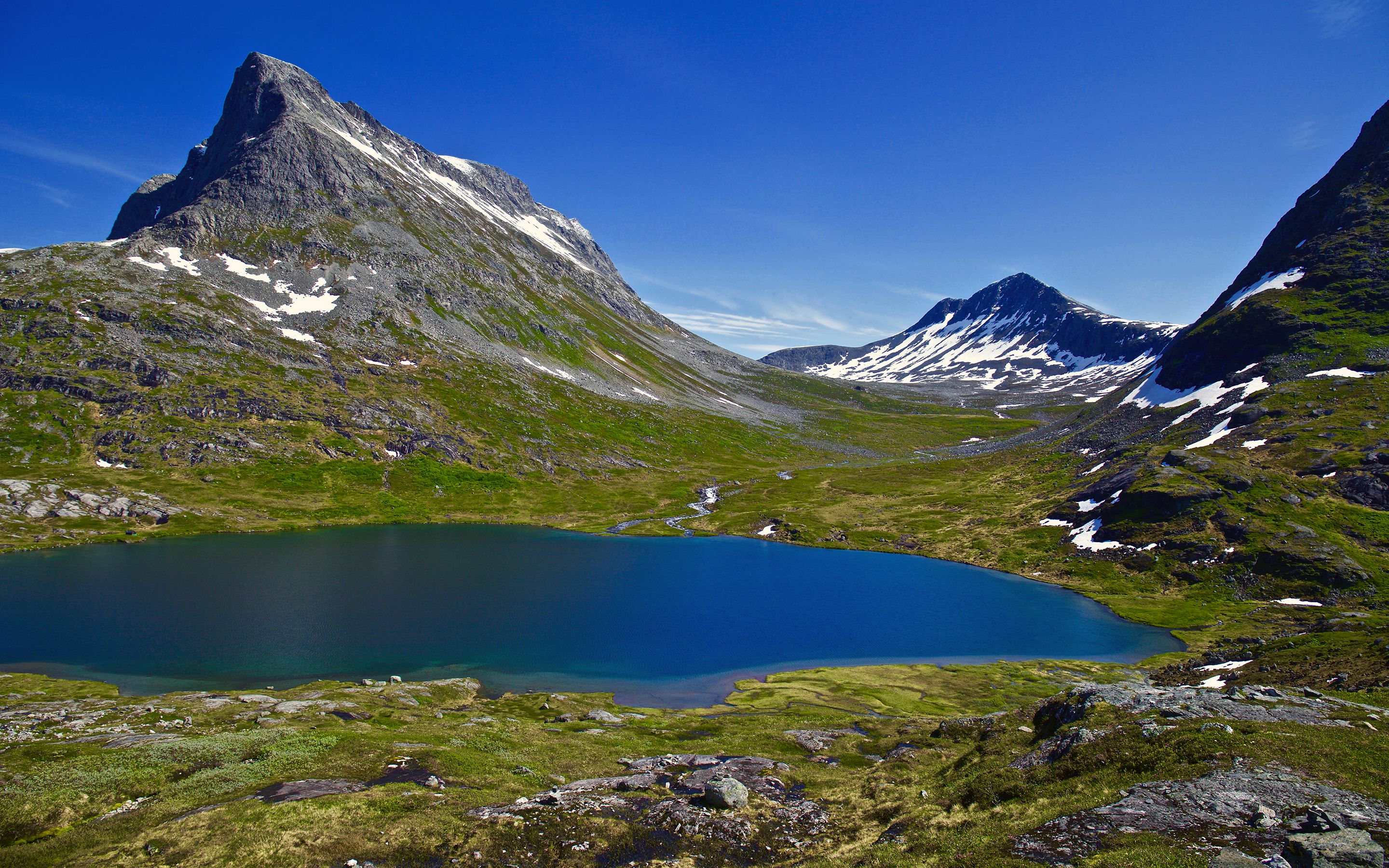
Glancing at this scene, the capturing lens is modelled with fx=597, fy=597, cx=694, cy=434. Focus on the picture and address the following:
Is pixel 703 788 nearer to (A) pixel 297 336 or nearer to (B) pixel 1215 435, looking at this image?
(B) pixel 1215 435

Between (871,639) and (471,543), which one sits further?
(471,543)

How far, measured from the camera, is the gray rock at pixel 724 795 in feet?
87.4

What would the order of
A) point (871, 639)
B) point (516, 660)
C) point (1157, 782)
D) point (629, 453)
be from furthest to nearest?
point (629, 453)
point (871, 639)
point (516, 660)
point (1157, 782)

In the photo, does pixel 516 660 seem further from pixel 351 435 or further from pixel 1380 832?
pixel 351 435

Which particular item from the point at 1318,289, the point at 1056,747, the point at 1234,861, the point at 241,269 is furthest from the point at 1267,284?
the point at 241,269

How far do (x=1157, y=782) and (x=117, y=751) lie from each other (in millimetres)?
44497

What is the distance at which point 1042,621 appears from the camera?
79875 mm

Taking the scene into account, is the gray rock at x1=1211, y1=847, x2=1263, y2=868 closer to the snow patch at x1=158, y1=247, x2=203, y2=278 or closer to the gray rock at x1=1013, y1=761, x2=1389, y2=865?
the gray rock at x1=1013, y1=761, x2=1389, y2=865

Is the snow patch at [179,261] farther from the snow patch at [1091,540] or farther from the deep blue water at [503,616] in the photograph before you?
the snow patch at [1091,540]

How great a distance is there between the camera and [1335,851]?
47.0ft

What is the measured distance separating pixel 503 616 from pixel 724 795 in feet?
171

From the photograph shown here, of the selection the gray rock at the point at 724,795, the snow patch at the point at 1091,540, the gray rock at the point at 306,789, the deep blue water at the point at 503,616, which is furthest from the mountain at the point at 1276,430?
the gray rock at the point at 306,789

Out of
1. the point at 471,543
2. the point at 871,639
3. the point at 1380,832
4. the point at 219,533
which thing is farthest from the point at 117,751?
the point at 219,533

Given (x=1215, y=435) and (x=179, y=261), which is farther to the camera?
(x=179, y=261)
